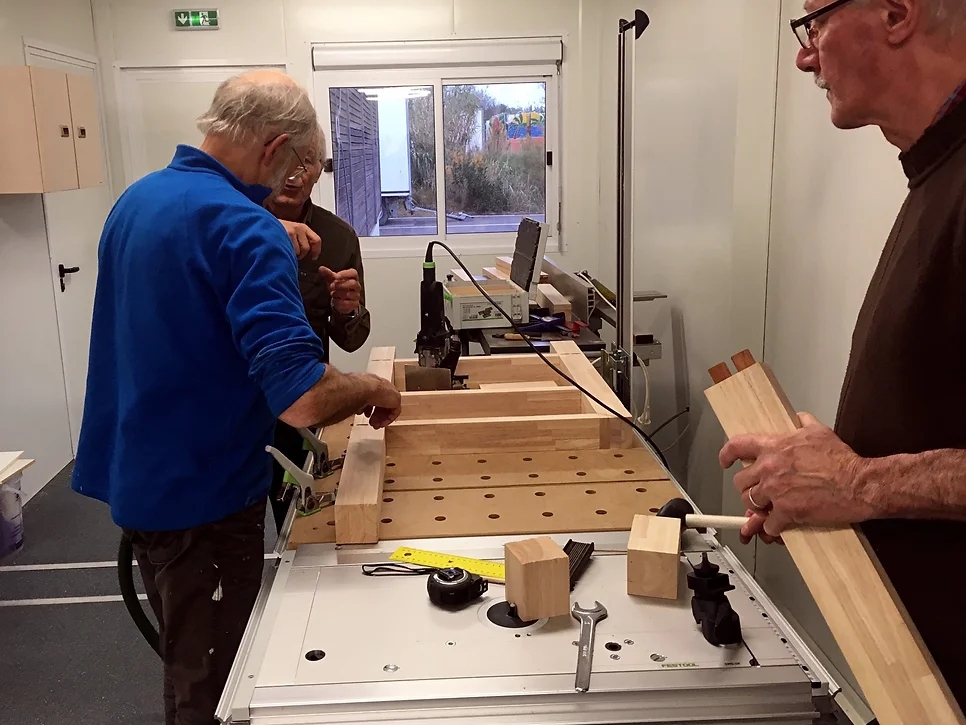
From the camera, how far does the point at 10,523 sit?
3441mm

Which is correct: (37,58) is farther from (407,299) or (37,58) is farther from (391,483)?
(391,483)

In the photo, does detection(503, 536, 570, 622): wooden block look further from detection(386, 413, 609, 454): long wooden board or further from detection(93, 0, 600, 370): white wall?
detection(93, 0, 600, 370): white wall

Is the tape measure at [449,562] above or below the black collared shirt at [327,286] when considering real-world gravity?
below

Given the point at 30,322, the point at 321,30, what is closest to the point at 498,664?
the point at 30,322

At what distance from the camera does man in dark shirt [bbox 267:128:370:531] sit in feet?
7.26

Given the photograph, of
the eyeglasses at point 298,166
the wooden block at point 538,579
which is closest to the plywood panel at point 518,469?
the wooden block at point 538,579

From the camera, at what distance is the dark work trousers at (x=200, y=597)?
61.6 inches

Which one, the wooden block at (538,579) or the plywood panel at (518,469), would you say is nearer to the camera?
the wooden block at (538,579)

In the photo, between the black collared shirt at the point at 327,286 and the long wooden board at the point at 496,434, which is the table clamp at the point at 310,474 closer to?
the long wooden board at the point at 496,434

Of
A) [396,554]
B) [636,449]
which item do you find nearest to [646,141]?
[636,449]

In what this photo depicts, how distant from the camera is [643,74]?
394 cm

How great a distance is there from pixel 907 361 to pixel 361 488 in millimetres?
916

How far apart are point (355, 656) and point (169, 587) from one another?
0.62m

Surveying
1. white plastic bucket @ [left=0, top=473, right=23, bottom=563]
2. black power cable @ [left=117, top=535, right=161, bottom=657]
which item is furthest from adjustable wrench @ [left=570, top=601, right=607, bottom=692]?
white plastic bucket @ [left=0, top=473, right=23, bottom=563]
